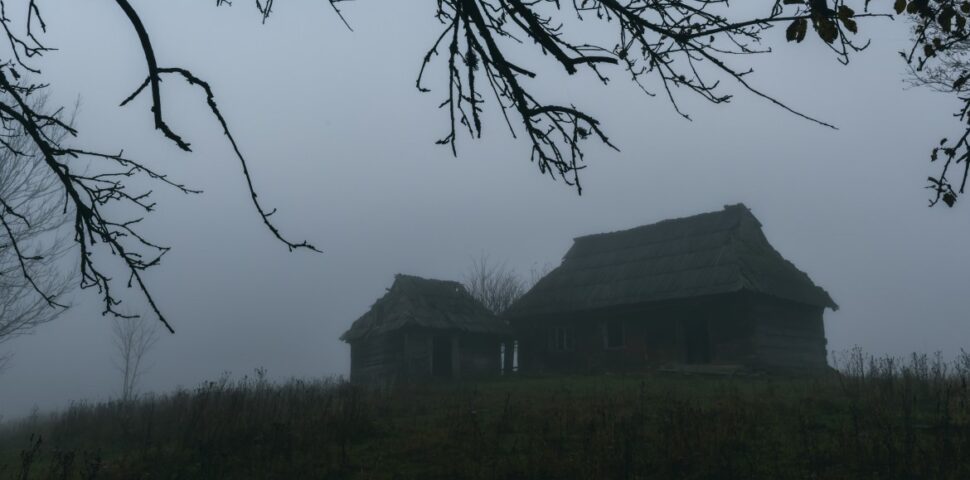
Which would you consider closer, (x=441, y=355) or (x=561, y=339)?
(x=561, y=339)

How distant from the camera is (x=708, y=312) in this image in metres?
24.5

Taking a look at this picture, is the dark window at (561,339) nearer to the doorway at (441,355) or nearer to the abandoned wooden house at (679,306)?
the abandoned wooden house at (679,306)

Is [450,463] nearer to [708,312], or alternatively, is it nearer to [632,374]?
[632,374]

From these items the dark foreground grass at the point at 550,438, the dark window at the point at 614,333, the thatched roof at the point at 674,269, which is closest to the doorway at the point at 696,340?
the thatched roof at the point at 674,269

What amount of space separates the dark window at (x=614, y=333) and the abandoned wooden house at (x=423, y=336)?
4.52 metres

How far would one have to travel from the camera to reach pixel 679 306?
24.8m

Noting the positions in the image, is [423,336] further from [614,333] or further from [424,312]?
[614,333]

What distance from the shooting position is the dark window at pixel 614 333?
26.7 m

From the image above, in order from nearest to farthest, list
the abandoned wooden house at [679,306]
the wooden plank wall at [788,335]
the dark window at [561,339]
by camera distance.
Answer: the wooden plank wall at [788,335] < the abandoned wooden house at [679,306] < the dark window at [561,339]

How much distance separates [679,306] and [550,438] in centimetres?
1632

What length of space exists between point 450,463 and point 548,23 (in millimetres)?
5784

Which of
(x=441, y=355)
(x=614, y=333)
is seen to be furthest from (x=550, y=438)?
(x=441, y=355)

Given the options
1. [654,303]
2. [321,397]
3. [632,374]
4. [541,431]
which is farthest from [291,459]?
[654,303]

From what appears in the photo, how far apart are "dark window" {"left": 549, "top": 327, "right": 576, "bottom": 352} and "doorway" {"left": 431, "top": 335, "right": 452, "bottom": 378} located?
161 inches
